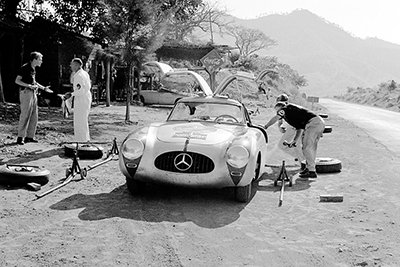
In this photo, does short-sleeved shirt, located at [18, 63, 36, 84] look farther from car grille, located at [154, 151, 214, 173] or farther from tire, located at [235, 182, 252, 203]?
tire, located at [235, 182, 252, 203]

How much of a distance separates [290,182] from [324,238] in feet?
9.61

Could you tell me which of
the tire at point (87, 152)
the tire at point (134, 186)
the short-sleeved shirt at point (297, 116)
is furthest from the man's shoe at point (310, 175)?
the tire at point (87, 152)

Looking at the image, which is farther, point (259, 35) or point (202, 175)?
point (259, 35)

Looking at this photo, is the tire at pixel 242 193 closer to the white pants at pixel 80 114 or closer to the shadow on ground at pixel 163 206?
the shadow on ground at pixel 163 206

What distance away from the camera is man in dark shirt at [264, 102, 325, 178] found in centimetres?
932

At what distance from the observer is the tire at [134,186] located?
7168 mm

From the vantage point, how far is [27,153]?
33.5 ft

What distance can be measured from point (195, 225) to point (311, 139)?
405cm

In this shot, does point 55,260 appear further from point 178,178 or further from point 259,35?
point 259,35

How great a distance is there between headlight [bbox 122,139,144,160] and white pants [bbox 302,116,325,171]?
357cm

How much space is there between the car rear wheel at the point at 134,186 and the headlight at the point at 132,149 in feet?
1.19

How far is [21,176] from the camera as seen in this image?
7309 mm

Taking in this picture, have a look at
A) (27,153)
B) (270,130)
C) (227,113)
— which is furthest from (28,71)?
(270,130)

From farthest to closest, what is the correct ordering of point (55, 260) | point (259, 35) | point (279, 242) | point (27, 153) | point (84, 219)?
1. point (259, 35)
2. point (27, 153)
3. point (84, 219)
4. point (279, 242)
5. point (55, 260)
